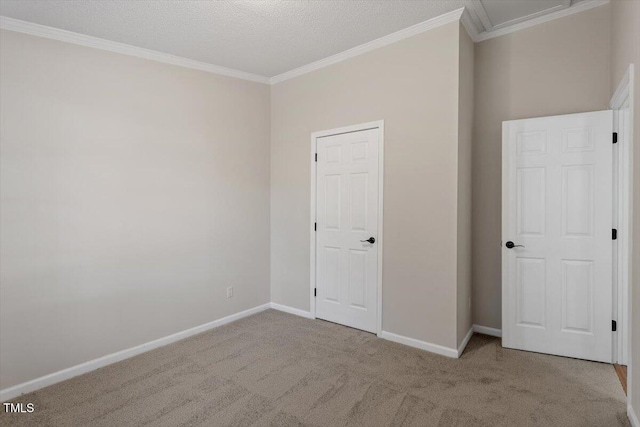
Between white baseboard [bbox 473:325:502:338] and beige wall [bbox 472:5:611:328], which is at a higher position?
beige wall [bbox 472:5:611:328]

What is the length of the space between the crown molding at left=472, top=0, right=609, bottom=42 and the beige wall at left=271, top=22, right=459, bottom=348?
66 centimetres

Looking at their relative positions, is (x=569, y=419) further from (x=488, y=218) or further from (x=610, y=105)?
(x=610, y=105)

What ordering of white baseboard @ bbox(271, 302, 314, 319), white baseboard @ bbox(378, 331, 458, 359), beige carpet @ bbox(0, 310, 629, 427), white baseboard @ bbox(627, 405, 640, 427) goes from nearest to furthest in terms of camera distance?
1. white baseboard @ bbox(627, 405, 640, 427)
2. beige carpet @ bbox(0, 310, 629, 427)
3. white baseboard @ bbox(378, 331, 458, 359)
4. white baseboard @ bbox(271, 302, 314, 319)

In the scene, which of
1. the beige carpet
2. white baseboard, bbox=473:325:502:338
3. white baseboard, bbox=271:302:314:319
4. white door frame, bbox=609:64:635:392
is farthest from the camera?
white baseboard, bbox=271:302:314:319

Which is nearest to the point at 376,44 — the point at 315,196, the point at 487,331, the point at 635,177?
the point at 315,196

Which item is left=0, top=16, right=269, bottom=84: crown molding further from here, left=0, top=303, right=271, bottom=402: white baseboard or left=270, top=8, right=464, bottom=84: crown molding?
left=0, top=303, right=271, bottom=402: white baseboard

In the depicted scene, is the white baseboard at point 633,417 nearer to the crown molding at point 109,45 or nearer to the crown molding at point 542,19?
the crown molding at point 542,19

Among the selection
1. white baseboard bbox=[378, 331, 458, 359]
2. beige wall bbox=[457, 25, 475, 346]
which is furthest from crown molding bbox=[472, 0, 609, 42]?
white baseboard bbox=[378, 331, 458, 359]

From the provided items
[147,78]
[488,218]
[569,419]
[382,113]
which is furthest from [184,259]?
[569,419]

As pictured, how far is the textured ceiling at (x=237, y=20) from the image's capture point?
2.55 metres

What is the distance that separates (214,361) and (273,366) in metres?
0.54

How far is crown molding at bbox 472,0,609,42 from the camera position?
109 inches

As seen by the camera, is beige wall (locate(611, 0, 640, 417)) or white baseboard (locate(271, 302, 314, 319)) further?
white baseboard (locate(271, 302, 314, 319))

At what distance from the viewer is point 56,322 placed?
108 inches
